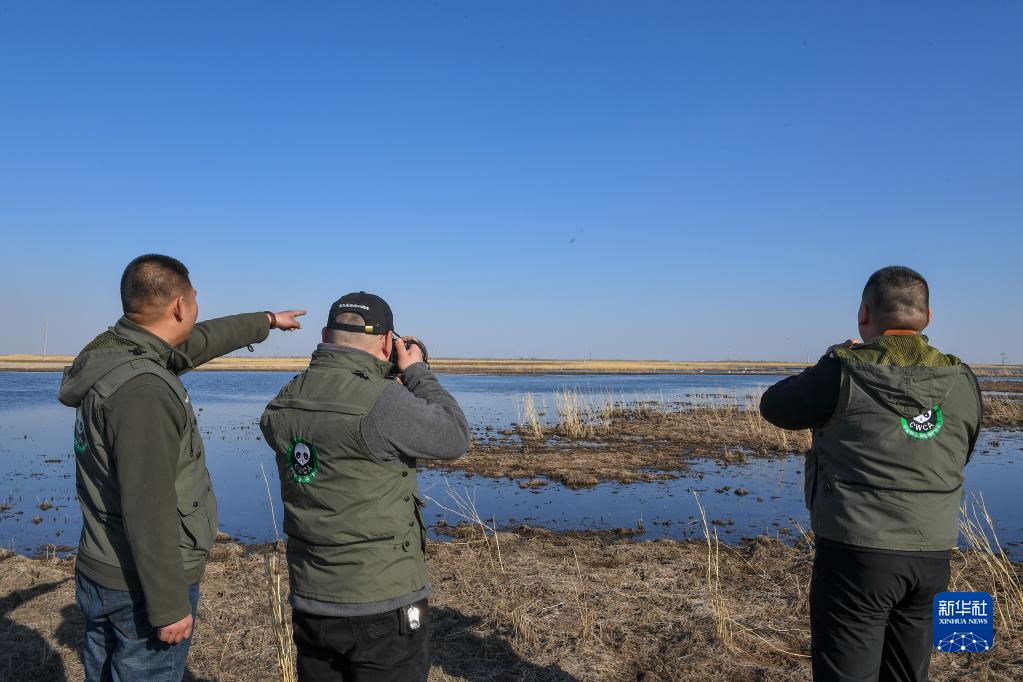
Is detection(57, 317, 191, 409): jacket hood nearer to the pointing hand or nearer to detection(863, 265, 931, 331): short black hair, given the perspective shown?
the pointing hand

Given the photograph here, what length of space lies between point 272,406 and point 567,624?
3.30 meters

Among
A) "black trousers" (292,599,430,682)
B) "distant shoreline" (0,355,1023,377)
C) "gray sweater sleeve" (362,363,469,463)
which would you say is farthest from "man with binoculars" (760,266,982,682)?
"distant shoreline" (0,355,1023,377)

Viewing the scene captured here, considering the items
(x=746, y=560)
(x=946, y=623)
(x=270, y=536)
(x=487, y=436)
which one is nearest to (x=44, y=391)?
(x=487, y=436)

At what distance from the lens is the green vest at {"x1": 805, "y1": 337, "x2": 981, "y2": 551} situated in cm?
268

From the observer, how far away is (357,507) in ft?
7.89

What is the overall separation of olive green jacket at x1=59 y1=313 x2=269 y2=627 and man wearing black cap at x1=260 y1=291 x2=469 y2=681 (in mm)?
352

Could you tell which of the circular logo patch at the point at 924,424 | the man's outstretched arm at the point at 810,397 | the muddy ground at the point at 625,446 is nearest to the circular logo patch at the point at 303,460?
the man's outstretched arm at the point at 810,397

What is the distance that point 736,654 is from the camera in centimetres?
447

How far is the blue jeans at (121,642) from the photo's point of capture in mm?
2439

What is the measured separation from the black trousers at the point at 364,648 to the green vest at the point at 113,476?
534 millimetres

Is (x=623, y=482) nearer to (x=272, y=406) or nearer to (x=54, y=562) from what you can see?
(x=54, y=562)

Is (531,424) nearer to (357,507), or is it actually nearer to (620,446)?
(620,446)

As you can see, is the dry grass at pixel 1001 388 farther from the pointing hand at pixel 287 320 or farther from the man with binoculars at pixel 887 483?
the pointing hand at pixel 287 320

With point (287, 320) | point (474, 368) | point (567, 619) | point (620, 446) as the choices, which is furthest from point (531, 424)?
point (474, 368)
